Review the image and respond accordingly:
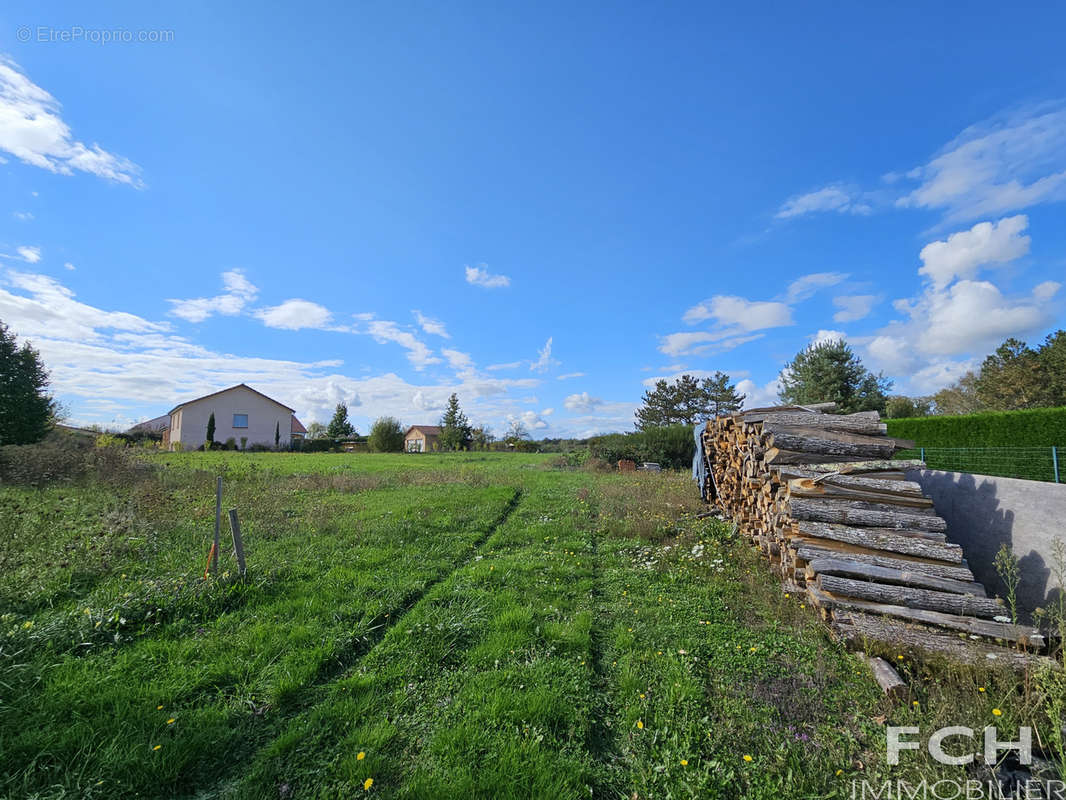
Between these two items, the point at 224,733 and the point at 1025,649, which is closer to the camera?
the point at 224,733

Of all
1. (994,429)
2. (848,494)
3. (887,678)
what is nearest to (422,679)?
(887,678)

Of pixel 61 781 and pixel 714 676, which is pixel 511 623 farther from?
pixel 61 781

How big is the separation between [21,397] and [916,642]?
25.2 m

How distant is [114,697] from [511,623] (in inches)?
115

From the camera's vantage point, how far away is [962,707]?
111 inches

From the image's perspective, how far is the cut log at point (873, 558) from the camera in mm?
4074

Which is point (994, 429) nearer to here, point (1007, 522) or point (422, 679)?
point (1007, 522)

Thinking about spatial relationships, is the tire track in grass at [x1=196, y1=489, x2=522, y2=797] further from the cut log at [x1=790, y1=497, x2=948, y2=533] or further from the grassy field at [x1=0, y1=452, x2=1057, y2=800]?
the cut log at [x1=790, y1=497, x2=948, y2=533]

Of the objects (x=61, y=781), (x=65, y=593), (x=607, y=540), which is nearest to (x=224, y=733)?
(x=61, y=781)

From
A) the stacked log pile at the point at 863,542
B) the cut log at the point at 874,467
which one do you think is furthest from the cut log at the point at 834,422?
the cut log at the point at 874,467

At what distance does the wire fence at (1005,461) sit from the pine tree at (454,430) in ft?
111

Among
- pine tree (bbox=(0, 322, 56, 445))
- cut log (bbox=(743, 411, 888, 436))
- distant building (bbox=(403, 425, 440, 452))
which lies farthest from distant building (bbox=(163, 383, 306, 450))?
cut log (bbox=(743, 411, 888, 436))

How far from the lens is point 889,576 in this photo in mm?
4121

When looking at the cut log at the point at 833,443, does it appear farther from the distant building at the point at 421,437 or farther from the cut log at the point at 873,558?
the distant building at the point at 421,437
